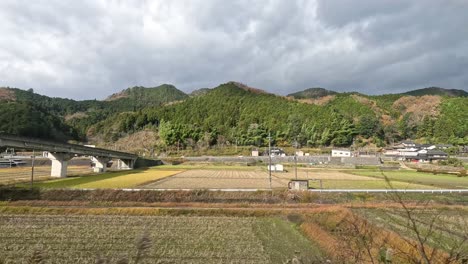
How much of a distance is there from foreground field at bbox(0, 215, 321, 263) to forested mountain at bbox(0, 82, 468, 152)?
8871 centimetres

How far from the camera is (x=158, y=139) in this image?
395 feet

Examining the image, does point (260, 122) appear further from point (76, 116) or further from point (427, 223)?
point (427, 223)

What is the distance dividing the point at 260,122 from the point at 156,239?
11800cm

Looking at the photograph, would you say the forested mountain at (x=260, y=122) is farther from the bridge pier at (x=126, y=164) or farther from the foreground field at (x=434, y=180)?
the foreground field at (x=434, y=180)

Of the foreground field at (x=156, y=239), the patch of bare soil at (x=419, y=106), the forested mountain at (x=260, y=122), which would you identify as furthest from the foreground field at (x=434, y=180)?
the patch of bare soil at (x=419, y=106)

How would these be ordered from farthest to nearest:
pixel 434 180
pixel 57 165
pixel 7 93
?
pixel 7 93
pixel 434 180
pixel 57 165

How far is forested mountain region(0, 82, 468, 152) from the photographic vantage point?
10806 centimetres

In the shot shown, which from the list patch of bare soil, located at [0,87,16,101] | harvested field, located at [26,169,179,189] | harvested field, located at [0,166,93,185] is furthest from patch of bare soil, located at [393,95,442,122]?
patch of bare soil, located at [0,87,16,101]

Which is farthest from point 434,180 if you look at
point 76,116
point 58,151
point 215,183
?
point 76,116

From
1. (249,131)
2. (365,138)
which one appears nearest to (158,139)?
(249,131)

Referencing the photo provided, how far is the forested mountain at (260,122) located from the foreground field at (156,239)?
8871 cm

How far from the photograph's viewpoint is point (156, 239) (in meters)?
14.7

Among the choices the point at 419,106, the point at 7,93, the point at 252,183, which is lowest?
the point at 252,183

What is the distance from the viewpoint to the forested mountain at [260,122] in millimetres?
108062
